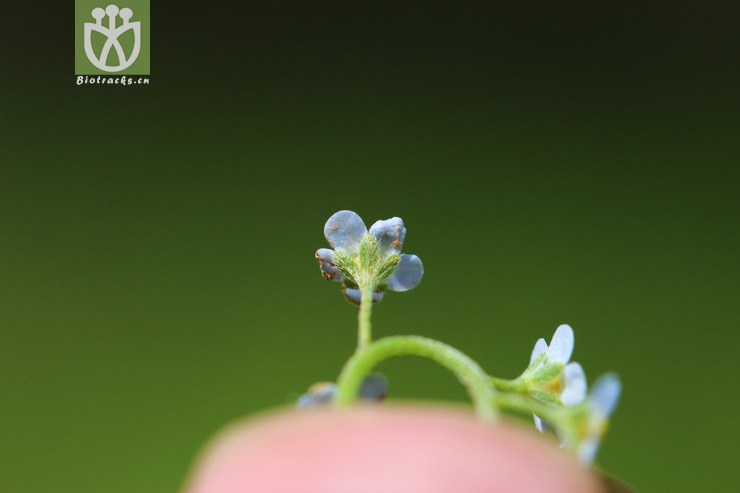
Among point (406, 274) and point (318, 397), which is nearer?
point (318, 397)

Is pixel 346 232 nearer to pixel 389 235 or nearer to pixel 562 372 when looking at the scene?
pixel 389 235

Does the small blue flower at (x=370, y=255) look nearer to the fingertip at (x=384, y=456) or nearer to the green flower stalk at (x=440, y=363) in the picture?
the green flower stalk at (x=440, y=363)

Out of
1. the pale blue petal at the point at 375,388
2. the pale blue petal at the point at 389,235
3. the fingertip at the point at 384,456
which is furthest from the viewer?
the pale blue petal at the point at 389,235

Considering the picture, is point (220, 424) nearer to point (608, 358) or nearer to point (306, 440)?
point (608, 358)

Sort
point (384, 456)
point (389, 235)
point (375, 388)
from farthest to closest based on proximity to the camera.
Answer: point (389, 235), point (375, 388), point (384, 456)

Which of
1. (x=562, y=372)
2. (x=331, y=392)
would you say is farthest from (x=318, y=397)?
(x=562, y=372)

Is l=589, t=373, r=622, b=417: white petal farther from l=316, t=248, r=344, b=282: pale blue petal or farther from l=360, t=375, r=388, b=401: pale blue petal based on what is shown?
l=316, t=248, r=344, b=282: pale blue petal

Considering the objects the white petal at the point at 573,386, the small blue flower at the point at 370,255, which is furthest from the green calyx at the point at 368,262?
the white petal at the point at 573,386

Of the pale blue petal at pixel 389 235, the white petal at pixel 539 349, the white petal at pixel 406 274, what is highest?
the pale blue petal at pixel 389 235
